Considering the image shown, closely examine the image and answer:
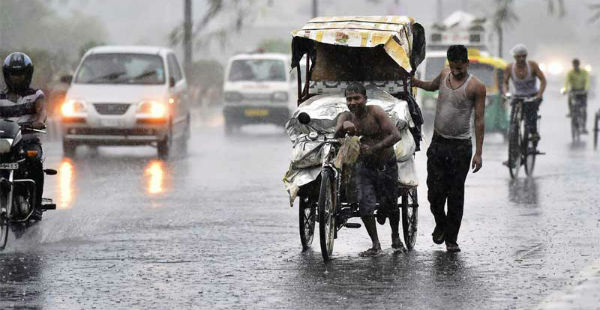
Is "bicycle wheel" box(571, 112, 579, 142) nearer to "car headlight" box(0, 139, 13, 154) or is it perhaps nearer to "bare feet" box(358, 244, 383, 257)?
"bare feet" box(358, 244, 383, 257)

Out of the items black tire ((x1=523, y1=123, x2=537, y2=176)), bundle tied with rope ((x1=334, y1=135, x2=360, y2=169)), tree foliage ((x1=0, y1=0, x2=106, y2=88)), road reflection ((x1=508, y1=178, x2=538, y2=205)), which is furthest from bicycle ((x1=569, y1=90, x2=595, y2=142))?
bundle tied with rope ((x1=334, y1=135, x2=360, y2=169))

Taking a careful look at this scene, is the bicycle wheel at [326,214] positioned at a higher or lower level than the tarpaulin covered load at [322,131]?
lower

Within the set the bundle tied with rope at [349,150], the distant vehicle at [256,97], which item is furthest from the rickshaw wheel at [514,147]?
the distant vehicle at [256,97]

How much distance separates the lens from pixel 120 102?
74.6ft

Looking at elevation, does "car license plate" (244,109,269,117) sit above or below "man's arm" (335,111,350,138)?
below

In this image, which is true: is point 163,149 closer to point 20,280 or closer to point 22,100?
point 22,100

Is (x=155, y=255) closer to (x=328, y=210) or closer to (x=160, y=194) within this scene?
(x=328, y=210)

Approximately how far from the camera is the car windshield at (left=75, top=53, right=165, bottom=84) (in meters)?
23.5

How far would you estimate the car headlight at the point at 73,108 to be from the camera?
2258cm

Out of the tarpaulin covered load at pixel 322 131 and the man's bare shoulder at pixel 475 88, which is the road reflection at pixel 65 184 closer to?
the tarpaulin covered load at pixel 322 131

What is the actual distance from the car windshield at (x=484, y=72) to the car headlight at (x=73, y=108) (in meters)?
10.2

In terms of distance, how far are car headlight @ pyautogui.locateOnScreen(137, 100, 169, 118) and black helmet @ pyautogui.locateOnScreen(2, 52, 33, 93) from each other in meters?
10.3

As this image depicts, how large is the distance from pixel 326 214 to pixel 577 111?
18.0 meters

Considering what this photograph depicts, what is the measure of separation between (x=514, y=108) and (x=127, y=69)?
7128 mm
